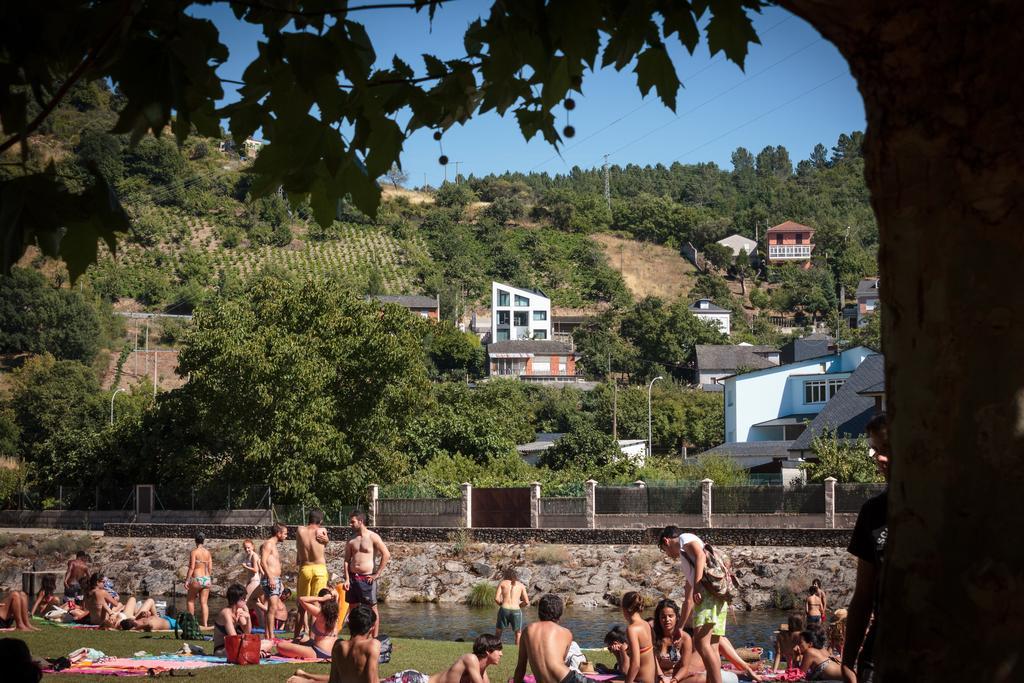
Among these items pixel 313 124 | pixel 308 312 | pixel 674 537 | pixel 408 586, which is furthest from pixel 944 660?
pixel 308 312

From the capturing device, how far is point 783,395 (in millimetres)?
63875

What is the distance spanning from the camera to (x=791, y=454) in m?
46.2

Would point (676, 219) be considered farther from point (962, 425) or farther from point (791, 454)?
point (962, 425)

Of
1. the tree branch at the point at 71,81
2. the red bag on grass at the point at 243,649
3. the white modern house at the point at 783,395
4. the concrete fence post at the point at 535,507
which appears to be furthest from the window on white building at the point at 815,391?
the tree branch at the point at 71,81

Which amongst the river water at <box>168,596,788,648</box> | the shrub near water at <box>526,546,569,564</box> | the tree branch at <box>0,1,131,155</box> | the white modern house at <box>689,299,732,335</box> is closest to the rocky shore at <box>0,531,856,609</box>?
the shrub near water at <box>526,546,569,564</box>

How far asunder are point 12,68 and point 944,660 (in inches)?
107

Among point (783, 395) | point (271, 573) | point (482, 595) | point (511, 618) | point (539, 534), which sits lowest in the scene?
point (482, 595)

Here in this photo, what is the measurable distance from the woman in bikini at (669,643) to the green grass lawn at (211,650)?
165 cm

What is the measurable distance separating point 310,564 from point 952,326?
12749 mm

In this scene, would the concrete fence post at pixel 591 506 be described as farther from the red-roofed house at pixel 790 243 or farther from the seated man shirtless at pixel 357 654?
the red-roofed house at pixel 790 243

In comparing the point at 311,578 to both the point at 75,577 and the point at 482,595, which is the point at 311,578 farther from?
the point at 482,595

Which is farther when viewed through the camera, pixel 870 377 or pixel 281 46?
pixel 870 377

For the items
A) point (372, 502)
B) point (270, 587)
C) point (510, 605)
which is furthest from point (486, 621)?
point (372, 502)

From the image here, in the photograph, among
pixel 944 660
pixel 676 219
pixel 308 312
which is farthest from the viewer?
pixel 676 219
